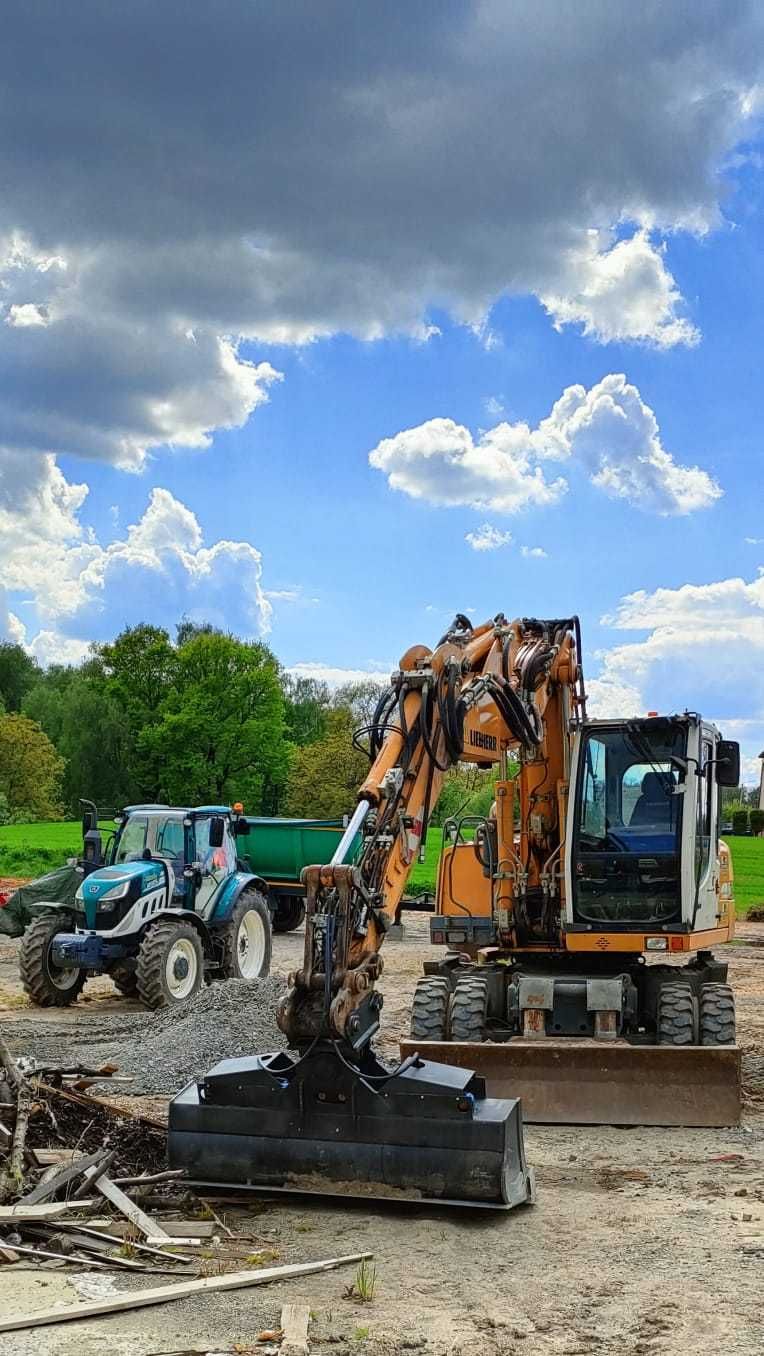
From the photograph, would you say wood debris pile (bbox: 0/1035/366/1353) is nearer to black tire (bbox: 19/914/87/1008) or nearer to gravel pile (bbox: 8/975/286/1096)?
gravel pile (bbox: 8/975/286/1096)

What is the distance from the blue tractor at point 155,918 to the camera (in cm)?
1424

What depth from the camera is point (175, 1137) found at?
702 centimetres

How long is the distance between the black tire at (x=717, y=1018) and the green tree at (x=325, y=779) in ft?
133

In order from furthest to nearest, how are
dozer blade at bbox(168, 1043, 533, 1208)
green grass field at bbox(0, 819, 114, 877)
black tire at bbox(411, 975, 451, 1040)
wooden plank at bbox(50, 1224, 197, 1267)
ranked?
green grass field at bbox(0, 819, 114, 877), black tire at bbox(411, 975, 451, 1040), dozer blade at bbox(168, 1043, 533, 1208), wooden plank at bbox(50, 1224, 197, 1267)

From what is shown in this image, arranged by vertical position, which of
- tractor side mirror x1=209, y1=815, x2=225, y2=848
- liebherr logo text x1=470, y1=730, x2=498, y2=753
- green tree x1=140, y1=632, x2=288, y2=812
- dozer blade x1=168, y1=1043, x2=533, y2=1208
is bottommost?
dozer blade x1=168, y1=1043, x2=533, y2=1208

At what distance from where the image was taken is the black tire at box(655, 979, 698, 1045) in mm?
9672

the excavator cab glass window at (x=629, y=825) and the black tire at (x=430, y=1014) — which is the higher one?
→ the excavator cab glass window at (x=629, y=825)

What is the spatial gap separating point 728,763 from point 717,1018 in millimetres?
1907

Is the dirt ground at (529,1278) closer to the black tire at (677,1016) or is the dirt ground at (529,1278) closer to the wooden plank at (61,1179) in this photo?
the wooden plank at (61,1179)

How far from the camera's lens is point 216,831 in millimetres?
15641

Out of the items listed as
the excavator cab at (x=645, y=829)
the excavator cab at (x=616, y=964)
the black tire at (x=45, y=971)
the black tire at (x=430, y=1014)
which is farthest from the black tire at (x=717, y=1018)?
the black tire at (x=45, y=971)

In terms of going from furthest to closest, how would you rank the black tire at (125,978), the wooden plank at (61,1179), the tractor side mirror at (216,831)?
1. the tractor side mirror at (216,831)
2. the black tire at (125,978)
3. the wooden plank at (61,1179)

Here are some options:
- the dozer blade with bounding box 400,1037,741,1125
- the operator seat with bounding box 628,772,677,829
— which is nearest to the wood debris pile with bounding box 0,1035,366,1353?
the dozer blade with bounding box 400,1037,741,1125

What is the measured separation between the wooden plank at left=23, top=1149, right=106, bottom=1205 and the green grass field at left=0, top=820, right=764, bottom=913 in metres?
22.3
